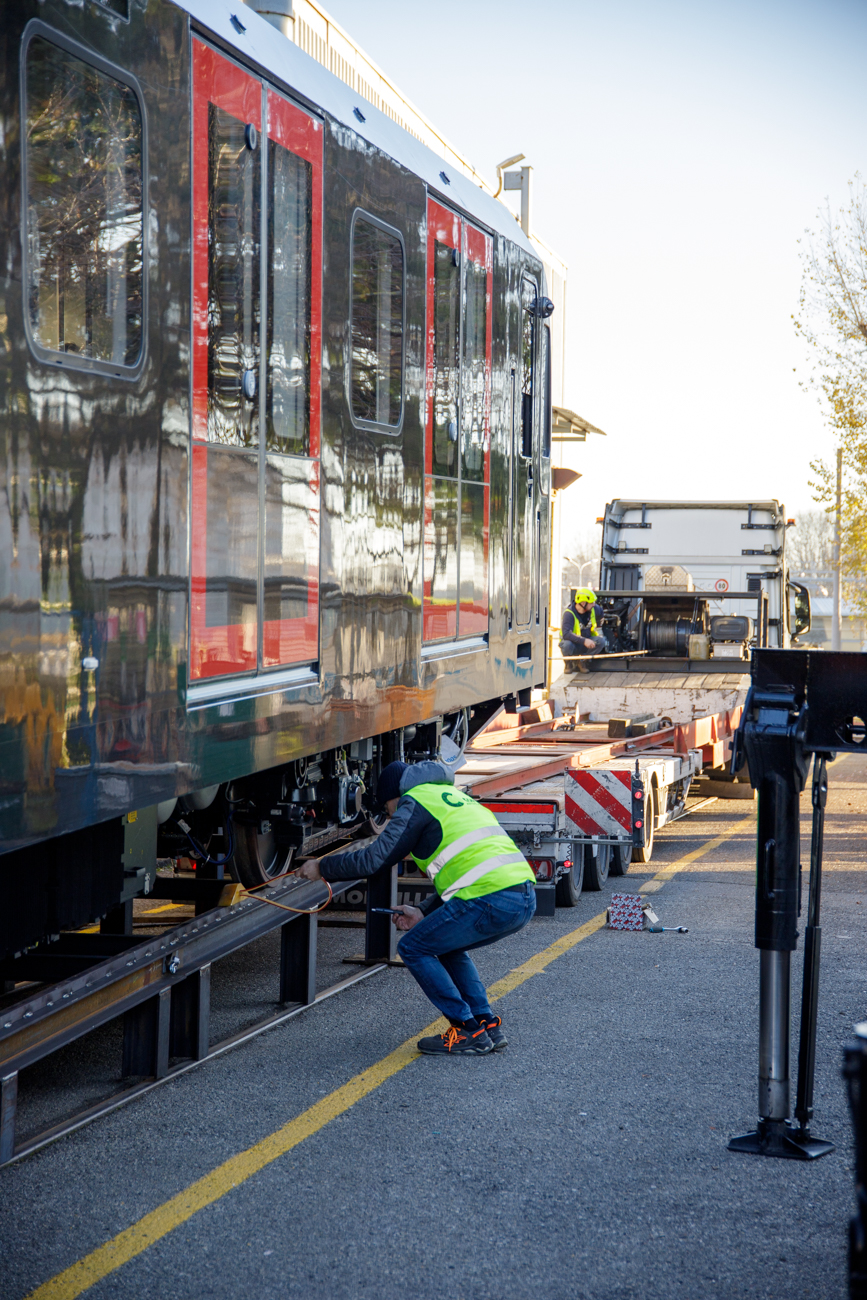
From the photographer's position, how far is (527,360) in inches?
327

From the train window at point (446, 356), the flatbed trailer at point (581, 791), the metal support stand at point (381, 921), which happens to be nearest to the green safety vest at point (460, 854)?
the metal support stand at point (381, 921)

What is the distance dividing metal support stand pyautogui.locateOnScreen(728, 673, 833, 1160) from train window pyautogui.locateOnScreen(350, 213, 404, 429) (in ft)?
7.56

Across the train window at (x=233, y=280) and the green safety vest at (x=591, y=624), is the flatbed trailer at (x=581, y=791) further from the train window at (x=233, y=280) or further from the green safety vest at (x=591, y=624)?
the train window at (x=233, y=280)

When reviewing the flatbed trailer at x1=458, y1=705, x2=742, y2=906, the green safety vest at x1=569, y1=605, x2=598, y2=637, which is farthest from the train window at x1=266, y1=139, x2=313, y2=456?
the green safety vest at x1=569, y1=605, x2=598, y2=637

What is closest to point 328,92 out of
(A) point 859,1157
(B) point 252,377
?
(B) point 252,377

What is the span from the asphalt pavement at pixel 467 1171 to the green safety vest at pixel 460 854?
72 centimetres

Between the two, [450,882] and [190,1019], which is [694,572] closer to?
[450,882]

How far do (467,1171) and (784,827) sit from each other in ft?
5.00

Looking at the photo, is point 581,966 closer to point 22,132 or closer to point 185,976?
point 185,976

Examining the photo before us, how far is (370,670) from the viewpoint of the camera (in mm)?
5898

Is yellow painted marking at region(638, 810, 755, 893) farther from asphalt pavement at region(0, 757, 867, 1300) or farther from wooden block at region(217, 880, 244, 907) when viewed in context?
wooden block at region(217, 880, 244, 907)

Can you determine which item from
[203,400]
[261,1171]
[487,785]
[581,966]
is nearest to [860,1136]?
[261,1171]

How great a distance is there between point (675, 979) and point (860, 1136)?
17.0ft

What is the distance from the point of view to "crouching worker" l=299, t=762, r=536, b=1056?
5.57 meters
